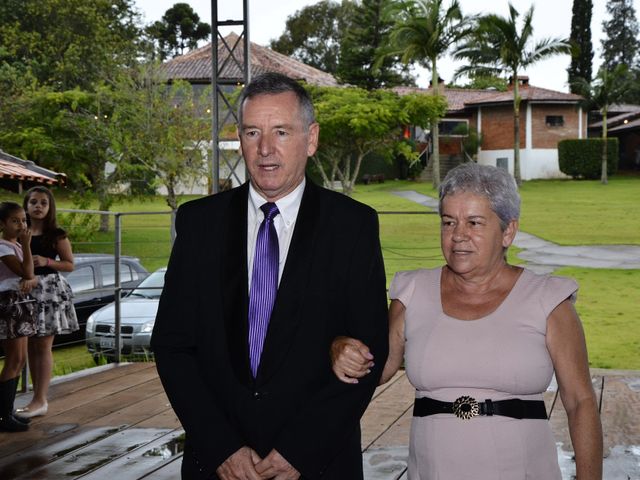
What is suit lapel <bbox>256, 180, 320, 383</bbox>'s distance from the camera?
6.31ft

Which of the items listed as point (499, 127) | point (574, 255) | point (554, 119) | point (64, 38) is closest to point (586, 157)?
point (554, 119)

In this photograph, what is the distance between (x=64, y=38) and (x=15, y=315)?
90.0 feet

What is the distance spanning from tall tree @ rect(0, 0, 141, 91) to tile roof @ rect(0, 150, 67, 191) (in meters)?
21.1

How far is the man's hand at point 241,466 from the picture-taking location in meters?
1.89

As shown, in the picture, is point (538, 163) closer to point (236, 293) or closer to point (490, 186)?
point (490, 186)

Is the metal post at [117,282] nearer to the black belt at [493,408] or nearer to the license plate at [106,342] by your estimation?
the license plate at [106,342]

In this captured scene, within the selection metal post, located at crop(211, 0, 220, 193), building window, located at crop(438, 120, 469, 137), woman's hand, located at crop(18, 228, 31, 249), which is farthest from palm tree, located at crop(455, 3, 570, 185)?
woman's hand, located at crop(18, 228, 31, 249)

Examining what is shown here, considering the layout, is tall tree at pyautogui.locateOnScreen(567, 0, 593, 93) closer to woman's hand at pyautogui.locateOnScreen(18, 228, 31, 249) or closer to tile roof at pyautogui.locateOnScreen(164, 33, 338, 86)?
tile roof at pyautogui.locateOnScreen(164, 33, 338, 86)

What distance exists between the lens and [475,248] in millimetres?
2064

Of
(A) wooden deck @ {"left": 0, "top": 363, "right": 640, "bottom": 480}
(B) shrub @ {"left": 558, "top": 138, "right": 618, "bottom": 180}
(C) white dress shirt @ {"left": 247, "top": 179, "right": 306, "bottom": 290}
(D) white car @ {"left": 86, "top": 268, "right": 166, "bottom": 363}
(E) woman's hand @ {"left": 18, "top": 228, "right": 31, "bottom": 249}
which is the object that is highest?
(B) shrub @ {"left": 558, "top": 138, "right": 618, "bottom": 180}

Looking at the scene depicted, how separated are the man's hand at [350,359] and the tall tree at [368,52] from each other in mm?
31936

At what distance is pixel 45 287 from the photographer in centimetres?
500

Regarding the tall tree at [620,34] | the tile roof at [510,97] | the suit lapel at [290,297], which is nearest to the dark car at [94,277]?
the suit lapel at [290,297]

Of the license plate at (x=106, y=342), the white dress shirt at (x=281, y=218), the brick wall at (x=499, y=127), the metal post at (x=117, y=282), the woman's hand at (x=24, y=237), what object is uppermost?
the brick wall at (x=499, y=127)
